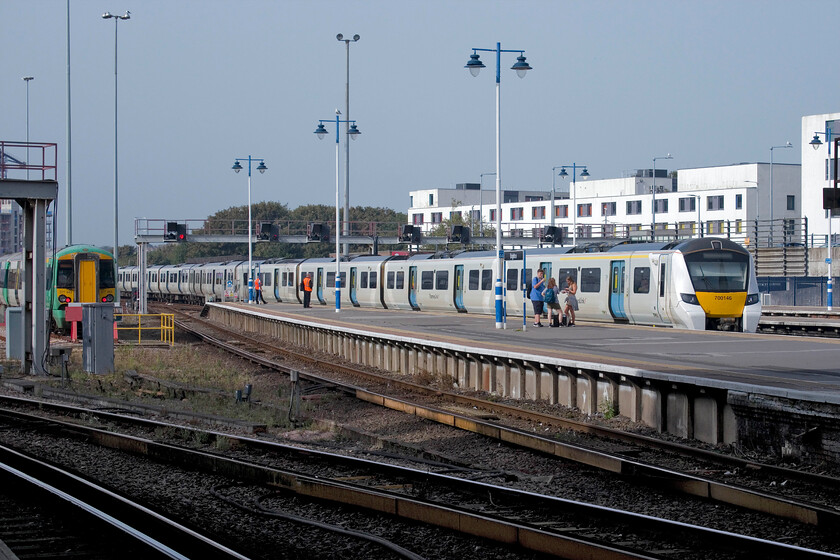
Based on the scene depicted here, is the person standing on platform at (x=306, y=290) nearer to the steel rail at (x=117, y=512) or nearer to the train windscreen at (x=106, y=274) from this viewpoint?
the train windscreen at (x=106, y=274)

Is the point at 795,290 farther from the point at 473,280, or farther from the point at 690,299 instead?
the point at 690,299

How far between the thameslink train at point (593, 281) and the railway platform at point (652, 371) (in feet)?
4.13

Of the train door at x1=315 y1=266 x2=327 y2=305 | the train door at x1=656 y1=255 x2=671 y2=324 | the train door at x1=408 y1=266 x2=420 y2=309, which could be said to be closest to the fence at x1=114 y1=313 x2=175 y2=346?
the train door at x1=315 y1=266 x2=327 y2=305

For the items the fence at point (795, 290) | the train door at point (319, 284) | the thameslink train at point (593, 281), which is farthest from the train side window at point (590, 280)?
the train door at point (319, 284)

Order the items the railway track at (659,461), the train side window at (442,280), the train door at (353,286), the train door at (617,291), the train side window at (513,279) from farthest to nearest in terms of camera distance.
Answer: the train door at (353,286), the train side window at (442,280), the train side window at (513,279), the train door at (617,291), the railway track at (659,461)

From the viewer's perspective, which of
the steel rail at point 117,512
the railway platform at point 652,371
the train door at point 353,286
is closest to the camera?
the steel rail at point 117,512

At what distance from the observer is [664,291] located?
26.3 meters

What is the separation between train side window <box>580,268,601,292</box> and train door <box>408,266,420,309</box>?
11946 millimetres

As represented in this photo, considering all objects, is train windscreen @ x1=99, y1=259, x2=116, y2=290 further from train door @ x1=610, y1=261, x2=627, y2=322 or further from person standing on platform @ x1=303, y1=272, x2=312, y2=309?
train door @ x1=610, y1=261, x2=627, y2=322

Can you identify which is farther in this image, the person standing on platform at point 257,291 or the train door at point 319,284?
the person standing on platform at point 257,291

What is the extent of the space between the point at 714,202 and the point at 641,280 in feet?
178

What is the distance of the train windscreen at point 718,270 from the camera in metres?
25.5

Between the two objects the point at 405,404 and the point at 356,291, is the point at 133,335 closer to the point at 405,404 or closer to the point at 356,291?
the point at 356,291

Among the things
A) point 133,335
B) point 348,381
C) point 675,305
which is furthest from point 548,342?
point 133,335
